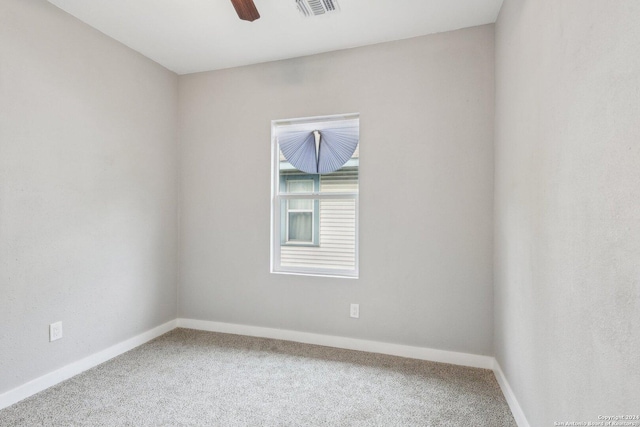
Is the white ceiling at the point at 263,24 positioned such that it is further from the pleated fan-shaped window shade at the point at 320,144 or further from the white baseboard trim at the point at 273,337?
the white baseboard trim at the point at 273,337

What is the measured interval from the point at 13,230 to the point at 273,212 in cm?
184

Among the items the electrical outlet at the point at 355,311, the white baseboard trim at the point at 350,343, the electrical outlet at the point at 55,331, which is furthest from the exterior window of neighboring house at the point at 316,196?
the electrical outlet at the point at 55,331

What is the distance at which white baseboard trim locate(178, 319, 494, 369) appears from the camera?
249 centimetres

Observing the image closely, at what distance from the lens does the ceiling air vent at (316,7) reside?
2125mm

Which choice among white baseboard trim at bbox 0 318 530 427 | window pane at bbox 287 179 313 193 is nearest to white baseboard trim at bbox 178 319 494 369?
white baseboard trim at bbox 0 318 530 427

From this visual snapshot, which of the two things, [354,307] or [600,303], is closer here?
[600,303]

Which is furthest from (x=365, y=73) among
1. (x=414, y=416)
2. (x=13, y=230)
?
(x=13, y=230)

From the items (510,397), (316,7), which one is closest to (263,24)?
(316,7)

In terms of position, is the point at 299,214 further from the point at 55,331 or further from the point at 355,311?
the point at 55,331

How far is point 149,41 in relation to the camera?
105 inches

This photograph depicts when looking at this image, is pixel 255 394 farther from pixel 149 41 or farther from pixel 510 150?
Result: pixel 149 41

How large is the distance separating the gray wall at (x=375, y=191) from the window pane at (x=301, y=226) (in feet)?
0.89

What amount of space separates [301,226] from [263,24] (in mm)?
1720

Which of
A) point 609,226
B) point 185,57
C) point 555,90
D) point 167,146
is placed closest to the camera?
point 609,226
